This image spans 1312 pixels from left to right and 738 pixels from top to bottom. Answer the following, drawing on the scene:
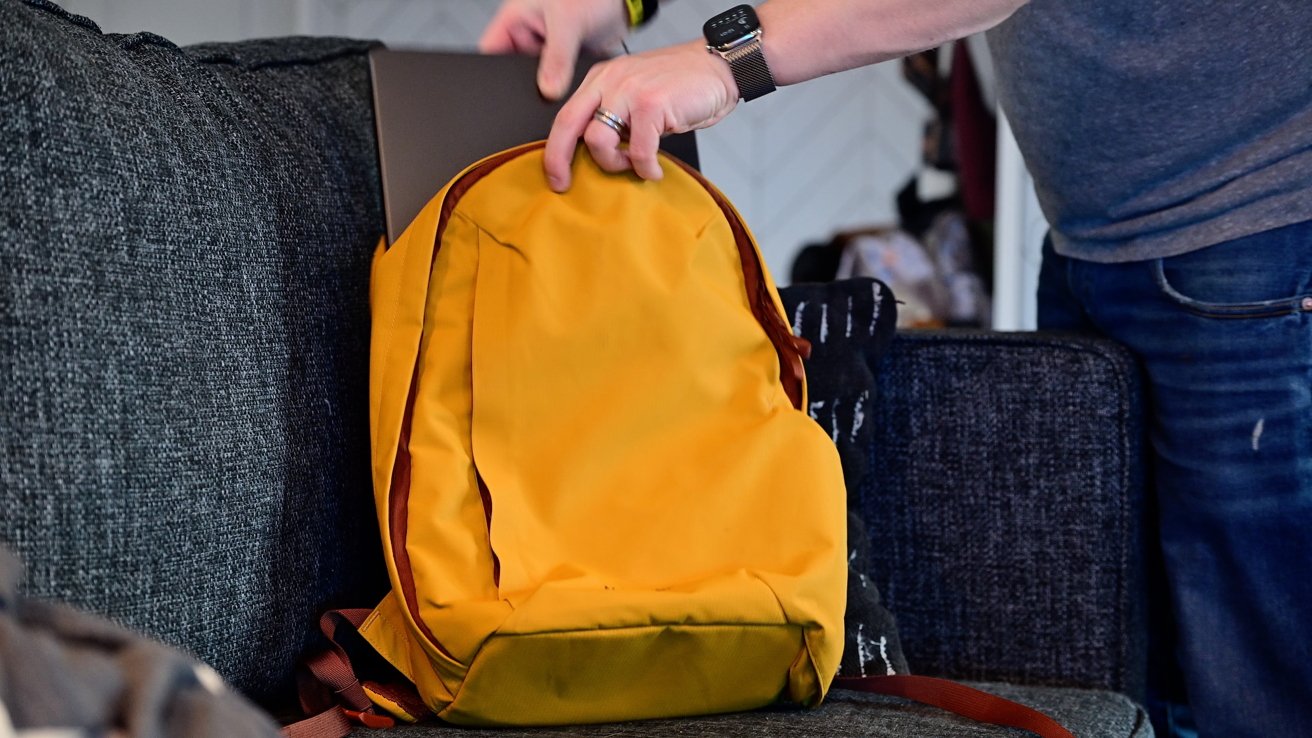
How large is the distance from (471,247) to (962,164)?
1729 millimetres

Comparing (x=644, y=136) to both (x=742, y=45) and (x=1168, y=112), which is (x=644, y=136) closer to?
(x=742, y=45)

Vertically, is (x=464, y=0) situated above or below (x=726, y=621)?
above

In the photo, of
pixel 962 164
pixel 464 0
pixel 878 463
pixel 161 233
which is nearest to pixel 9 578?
pixel 161 233

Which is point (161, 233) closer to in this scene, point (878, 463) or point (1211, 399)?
point (878, 463)

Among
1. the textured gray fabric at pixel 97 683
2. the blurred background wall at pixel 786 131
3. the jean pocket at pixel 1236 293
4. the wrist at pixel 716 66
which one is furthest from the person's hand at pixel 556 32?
the blurred background wall at pixel 786 131

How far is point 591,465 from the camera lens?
0.76m

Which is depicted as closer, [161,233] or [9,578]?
[9,578]

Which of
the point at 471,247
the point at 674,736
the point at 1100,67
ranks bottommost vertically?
the point at 674,736

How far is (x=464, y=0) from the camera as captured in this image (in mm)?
3080

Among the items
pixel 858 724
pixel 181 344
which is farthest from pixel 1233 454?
pixel 181 344

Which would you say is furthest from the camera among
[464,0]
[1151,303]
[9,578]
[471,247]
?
[464,0]

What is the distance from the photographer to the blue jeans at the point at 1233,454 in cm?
88

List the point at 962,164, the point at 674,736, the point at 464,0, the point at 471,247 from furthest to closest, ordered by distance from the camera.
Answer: the point at 464,0, the point at 962,164, the point at 471,247, the point at 674,736

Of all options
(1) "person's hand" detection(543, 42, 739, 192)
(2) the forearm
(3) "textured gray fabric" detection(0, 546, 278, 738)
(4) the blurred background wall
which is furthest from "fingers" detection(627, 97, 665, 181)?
(4) the blurred background wall
